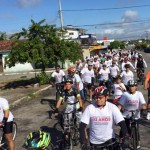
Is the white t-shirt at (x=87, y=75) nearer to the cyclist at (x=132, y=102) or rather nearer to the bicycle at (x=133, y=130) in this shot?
the cyclist at (x=132, y=102)

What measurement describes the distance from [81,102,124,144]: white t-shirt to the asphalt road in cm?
314

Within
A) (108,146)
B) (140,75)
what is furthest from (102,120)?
(140,75)

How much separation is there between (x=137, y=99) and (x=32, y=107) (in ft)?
27.3

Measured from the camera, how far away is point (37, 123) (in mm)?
11922

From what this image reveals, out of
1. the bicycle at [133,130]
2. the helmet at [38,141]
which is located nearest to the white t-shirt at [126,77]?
the bicycle at [133,130]

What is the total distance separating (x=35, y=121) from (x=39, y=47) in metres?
10.7

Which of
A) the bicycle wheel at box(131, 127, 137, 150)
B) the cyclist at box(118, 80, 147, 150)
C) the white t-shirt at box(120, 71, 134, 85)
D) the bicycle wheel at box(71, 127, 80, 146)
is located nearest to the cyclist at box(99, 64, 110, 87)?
the white t-shirt at box(120, 71, 134, 85)

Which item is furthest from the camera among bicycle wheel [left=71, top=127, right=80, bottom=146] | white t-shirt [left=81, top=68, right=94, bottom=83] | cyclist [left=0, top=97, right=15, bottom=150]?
white t-shirt [left=81, top=68, right=94, bottom=83]

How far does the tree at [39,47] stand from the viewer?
22.3 meters

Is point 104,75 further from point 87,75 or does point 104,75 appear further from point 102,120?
point 102,120

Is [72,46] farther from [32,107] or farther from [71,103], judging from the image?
[71,103]

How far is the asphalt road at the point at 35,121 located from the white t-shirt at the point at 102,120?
314 cm

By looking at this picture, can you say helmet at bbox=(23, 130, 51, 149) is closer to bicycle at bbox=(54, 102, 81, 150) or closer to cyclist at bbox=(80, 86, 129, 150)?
cyclist at bbox=(80, 86, 129, 150)

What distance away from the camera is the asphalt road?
9.56 meters
